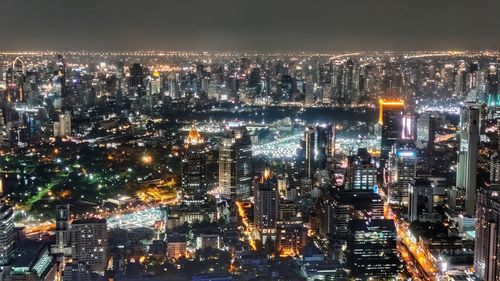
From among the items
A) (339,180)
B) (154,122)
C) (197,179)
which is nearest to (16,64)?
(154,122)

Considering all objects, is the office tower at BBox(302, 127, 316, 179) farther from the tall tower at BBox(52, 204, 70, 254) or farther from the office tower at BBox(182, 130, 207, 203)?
the tall tower at BBox(52, 204, 70, 254)

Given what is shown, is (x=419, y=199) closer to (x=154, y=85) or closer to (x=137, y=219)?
(x=137, y=219)

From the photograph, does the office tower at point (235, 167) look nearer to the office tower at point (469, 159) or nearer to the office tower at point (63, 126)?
the office tower at point (469, 159)

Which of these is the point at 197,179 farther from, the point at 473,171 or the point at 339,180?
the point at 473,171

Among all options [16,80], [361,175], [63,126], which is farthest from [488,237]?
[16,80]

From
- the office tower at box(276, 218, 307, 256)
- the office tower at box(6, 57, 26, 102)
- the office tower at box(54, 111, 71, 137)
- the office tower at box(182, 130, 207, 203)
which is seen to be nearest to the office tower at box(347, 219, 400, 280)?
the office tower at box(276, 218, 307, 256)
